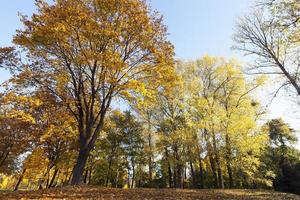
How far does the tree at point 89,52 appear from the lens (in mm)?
12734

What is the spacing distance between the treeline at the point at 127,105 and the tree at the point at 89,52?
0.19 ft

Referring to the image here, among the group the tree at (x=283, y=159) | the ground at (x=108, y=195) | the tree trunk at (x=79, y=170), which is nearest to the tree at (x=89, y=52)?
the tree trunk at (x=79, y=170)

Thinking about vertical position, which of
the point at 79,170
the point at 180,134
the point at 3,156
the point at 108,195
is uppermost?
the point at 180,134

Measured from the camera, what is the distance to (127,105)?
636 inches

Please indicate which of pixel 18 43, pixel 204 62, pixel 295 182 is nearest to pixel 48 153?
pixel 18 43

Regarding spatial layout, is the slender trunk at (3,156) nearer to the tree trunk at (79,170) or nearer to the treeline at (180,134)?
the treeline at (180,134)

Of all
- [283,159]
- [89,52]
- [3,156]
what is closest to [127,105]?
[89,52]

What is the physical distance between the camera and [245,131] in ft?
68.4

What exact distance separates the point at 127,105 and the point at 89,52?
469 centimetres

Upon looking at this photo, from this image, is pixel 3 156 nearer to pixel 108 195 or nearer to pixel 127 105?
pixel 127 105

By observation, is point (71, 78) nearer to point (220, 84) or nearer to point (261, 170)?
point (220, 84)

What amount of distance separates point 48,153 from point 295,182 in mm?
30750

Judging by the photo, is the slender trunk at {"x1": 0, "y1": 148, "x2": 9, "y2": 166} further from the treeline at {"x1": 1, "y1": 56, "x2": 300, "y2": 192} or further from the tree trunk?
the tree trunk

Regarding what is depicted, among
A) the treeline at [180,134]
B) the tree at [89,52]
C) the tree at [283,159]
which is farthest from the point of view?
the tree at [283,159]
